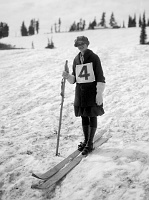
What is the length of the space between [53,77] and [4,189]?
28.1 feet

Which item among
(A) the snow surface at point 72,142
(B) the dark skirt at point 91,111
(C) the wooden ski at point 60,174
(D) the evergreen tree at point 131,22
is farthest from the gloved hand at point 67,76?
(D) the evergreen tree at point 131,22

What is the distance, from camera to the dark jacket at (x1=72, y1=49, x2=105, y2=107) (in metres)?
Answer: 3.77

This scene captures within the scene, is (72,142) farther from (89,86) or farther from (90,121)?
(89,86)

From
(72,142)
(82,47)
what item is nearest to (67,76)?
(82,47)

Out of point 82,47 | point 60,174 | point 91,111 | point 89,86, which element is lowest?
point 60,174

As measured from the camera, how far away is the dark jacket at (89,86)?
3.77 metres

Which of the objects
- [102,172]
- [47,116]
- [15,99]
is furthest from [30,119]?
[102,172]

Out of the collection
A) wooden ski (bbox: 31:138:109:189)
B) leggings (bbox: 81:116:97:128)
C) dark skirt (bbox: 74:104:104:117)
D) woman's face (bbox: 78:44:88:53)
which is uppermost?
woman's face (bbox: 78:44:88:53)

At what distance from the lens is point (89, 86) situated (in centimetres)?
388

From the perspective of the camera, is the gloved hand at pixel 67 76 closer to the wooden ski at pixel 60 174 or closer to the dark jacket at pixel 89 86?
the dark jacket at pixel 89 86

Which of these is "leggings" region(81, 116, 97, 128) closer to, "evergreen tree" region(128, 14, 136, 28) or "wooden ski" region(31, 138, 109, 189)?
"wooden ski" region(31, 138, 109, 189)

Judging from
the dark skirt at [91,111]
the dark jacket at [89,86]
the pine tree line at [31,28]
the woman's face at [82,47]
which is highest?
the pine tree line at [31,28]

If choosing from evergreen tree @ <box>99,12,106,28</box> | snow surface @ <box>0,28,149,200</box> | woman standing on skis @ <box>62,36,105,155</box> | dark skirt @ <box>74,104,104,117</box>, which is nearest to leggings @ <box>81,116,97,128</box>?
woman standing on skis @ <box>62,36,105,155</box>

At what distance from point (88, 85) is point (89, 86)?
0.10 feet
